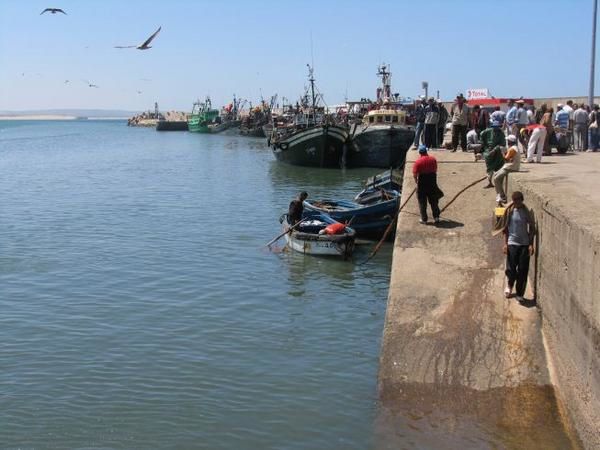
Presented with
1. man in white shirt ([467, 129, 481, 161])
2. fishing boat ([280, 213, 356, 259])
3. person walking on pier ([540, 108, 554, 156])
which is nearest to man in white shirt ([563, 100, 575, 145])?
person walking on pier ([540, 108, 554, 156])

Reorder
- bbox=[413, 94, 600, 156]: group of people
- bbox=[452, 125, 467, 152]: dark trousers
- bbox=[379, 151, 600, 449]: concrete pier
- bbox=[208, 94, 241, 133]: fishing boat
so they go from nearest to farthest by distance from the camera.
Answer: bbox=[379, 151, 600, 449]: concrete pier < bbox=[413, 94, 600, 156]: group of people < bbox=[452, 125, 467, 152]: dark trousers < bbox=[208, 94, 241, 133]: fishing boat

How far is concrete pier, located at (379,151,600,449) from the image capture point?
861 centimetres

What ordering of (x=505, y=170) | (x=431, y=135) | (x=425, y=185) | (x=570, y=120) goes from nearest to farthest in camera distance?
(x=505, y=170), (x=425, y=185), (x=570, y=120), (x=431, y=135)

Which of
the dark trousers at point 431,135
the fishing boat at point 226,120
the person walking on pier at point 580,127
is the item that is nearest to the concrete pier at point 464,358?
the person walking on pier at point 580,127

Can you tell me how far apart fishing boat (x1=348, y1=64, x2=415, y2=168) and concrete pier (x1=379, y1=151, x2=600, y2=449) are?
29.0m

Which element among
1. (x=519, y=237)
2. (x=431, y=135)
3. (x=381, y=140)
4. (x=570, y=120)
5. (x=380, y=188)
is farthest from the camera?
(x=381, y=140)

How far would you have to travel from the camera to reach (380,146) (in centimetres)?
4206

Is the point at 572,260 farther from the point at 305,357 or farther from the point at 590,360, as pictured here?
the point at 305,357

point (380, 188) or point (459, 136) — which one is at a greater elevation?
point (459, 136)

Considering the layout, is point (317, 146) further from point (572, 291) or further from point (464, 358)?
point (572, 291)

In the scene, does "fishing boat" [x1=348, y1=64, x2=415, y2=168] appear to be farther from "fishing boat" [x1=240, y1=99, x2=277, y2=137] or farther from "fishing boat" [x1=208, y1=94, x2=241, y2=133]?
"fishing boat" [x1=208, y1=94, x2=241, y2=133]

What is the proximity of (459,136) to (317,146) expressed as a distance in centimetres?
2266

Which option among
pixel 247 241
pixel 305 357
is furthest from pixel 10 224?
pixel 305 357

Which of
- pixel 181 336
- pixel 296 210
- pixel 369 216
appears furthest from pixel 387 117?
pixel 181 336
